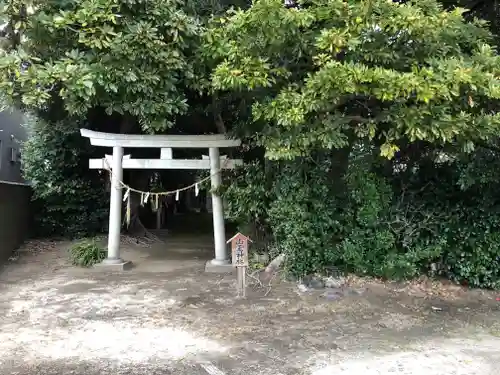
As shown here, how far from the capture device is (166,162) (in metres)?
9.86

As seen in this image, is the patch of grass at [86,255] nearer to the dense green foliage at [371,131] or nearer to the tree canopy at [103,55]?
the dense green foliage at [371,131]

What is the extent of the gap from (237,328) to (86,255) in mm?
5354

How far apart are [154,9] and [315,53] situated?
2.23 metres

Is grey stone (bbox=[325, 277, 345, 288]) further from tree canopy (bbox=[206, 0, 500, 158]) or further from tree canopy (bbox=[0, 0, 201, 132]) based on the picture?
tree canopy (bbox=[0, 0, 201, 132])

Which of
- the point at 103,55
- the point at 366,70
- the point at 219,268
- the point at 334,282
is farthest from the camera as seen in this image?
the point at 219,268

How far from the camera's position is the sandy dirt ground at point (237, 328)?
4.65 metres

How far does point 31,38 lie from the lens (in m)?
6.64

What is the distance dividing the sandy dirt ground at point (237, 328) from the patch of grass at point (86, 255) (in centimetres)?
126

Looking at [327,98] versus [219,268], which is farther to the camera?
[219,268]

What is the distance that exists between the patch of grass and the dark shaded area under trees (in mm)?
3157

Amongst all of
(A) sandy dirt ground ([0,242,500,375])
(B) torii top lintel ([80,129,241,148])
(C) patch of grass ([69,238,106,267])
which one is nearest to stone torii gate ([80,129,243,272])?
(B) torii top lintel ([80,129,241,148])

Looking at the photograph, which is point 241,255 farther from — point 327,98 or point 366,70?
point 366,70

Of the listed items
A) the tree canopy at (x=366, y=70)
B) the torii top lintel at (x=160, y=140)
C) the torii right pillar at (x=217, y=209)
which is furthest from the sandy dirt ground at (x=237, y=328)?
the torii top lintel at (x=160, y=140)

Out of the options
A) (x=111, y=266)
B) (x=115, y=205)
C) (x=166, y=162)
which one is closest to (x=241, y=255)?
(x=166, y=162)
